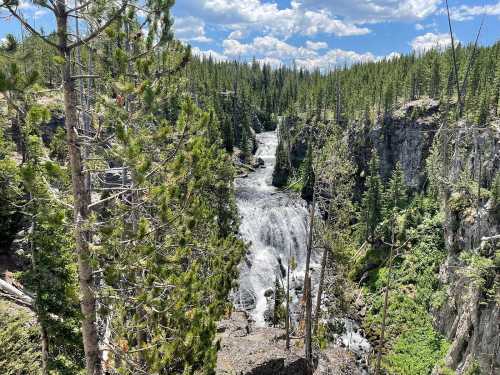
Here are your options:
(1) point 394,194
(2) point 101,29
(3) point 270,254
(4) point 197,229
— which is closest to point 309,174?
(4) point 197,229

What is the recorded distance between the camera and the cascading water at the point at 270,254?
29812mm

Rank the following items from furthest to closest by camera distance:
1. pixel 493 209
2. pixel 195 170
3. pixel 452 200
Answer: pixel 452 200
pixel 493 209
pixel 195 170

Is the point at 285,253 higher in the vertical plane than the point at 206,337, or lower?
lower

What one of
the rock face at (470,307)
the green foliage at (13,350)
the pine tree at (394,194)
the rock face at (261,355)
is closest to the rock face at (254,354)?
the rock face at (261,355)

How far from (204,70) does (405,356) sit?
80.9m

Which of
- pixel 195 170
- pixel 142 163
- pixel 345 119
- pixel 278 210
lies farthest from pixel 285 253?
pixel 345 119

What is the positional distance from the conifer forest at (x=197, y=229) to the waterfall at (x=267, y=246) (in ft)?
0.68

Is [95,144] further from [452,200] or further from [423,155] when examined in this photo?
[423,155]

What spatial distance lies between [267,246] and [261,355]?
71.4ft

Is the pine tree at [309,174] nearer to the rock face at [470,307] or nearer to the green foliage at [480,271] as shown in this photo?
the rock face at [470,307]

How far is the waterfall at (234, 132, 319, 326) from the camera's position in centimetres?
3141

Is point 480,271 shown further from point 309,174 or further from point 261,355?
point 309,174

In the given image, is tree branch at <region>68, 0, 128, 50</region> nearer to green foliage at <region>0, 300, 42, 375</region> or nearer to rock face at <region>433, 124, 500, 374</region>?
green foliage at <region>0, 300, 42, 375</region>

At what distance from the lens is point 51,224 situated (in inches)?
200
